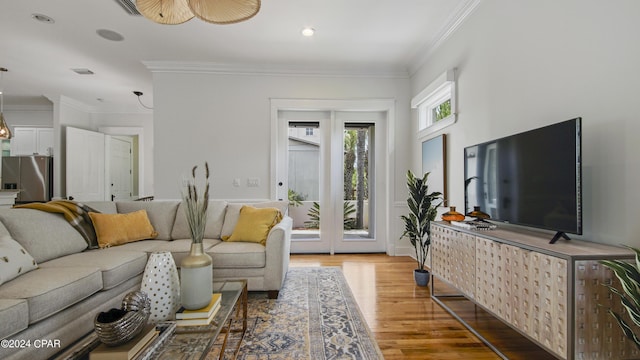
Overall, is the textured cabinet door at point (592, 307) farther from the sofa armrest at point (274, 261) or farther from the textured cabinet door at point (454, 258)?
the sofa armrest at point (274, 261)

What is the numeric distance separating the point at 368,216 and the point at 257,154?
6.20 feet

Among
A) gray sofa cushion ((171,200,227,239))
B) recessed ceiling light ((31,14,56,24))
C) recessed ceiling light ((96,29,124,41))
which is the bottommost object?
gray sofa cushion ((171,200,227,239))

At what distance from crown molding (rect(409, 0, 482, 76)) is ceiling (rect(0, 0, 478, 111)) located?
0.5 inches

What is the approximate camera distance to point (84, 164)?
567cm

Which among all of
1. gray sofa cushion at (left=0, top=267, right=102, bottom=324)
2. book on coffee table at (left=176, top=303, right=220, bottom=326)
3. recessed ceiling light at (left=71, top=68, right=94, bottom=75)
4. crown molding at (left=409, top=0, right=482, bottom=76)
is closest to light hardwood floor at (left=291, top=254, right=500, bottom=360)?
book on coffee table at (left=176, top=303, right=220, bottom=326)

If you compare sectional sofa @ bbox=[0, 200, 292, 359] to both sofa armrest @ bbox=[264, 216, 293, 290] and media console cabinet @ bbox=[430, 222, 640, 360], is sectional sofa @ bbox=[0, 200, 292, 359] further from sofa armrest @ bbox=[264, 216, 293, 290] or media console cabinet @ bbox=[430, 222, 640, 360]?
media console cabinet @ bbox=[430, 222, 640, 360]

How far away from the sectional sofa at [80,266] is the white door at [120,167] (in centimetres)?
385

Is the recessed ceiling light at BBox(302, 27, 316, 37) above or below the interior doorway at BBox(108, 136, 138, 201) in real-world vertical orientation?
above

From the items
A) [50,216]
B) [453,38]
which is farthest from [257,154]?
[453,38]

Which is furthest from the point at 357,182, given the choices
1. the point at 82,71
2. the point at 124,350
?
the point at 82,71

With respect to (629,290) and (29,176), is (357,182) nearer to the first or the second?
(629,290)

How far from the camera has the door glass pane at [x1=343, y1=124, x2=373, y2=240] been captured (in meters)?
4.48

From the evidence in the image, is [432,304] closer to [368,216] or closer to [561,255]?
[561,255]

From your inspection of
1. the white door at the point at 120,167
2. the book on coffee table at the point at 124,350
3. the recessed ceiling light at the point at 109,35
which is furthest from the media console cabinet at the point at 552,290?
the white door at the point at 120,167
